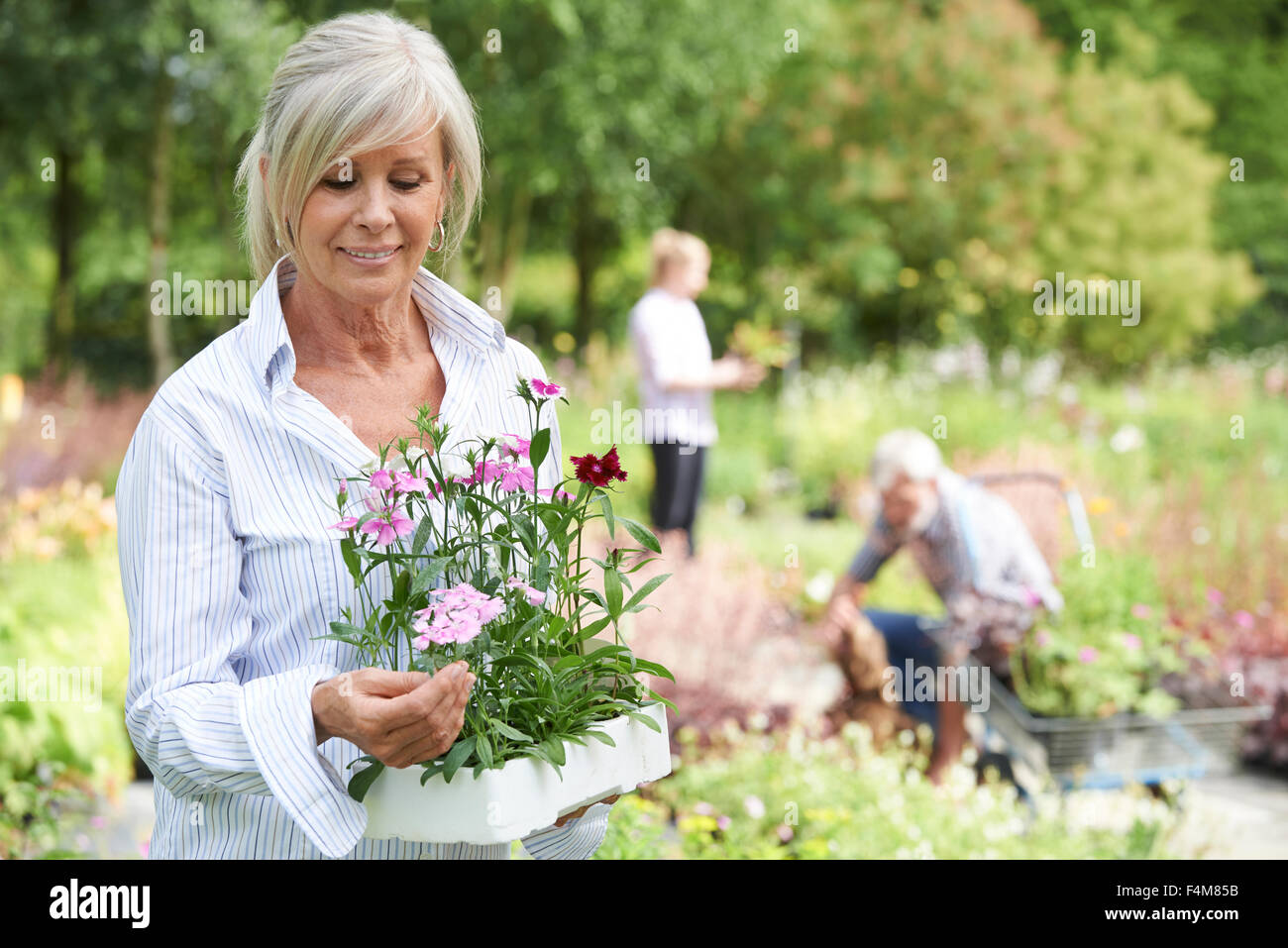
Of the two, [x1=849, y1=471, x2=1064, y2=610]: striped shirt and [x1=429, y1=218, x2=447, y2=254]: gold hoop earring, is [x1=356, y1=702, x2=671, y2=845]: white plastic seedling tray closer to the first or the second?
[x1=429, y1=218, x2=447, y2=254]: gold hoop earring

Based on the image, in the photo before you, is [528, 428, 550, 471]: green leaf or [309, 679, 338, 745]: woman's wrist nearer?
[309, 679, 338, 745]: woman's wrist

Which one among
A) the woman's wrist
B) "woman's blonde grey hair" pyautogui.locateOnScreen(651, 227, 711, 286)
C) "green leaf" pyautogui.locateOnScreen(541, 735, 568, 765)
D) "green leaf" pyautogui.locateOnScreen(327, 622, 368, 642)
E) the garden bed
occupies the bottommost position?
the garden bed

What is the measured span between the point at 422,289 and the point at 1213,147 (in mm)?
17526

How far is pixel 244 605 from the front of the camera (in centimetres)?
132

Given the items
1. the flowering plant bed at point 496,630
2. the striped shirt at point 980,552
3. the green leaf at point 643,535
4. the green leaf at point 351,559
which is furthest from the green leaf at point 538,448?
the striped shirt at point 980,552

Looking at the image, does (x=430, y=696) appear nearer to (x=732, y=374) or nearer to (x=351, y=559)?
(x=351, y=559)

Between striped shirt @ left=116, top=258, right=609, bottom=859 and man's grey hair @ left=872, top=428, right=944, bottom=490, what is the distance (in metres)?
2.93

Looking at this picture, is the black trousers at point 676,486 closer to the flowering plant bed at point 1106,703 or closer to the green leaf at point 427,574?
the flowering plant bed at point 1106,703

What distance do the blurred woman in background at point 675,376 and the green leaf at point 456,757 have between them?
4693mm

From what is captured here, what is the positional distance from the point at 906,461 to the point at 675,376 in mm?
→ 1948

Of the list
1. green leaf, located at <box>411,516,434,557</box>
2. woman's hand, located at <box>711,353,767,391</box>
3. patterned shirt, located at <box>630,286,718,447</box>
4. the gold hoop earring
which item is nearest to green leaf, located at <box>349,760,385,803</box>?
green leaf, located at <box>411,516,434,557</box>

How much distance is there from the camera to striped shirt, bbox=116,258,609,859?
1.21 meters

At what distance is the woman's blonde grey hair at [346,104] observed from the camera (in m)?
1.29

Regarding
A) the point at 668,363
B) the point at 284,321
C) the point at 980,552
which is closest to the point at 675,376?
the point at 668,363
